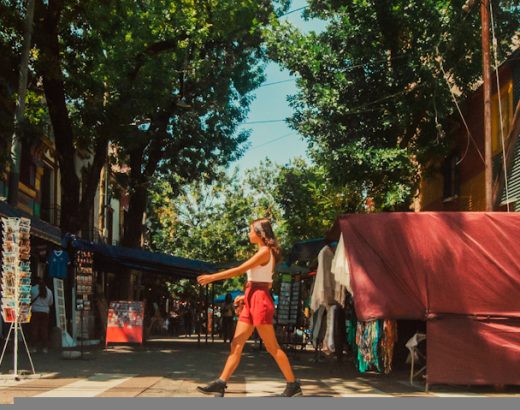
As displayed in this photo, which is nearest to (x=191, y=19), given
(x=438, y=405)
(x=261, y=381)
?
(x=261, y=381)

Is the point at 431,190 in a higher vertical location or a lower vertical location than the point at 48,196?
lower

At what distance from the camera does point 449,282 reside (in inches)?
365

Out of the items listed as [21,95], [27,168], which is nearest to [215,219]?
[27,168]

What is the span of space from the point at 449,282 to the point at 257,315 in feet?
9.21

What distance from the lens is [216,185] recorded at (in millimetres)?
48938

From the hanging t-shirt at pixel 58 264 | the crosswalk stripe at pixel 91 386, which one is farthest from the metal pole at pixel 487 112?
the hanging t-shirt at pixel 58 264

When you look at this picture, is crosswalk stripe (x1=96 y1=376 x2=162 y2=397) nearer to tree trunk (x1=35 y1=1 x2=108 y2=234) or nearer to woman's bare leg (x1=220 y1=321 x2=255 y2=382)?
woman's bare leg (x1=220 y1=321 x2=255 y2=382)

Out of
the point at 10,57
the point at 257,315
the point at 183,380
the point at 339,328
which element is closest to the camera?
the point at 257,315

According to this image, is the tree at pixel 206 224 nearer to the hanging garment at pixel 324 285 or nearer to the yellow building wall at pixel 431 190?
the yellow building wall at pixel 431 190

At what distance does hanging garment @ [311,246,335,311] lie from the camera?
12922 mm

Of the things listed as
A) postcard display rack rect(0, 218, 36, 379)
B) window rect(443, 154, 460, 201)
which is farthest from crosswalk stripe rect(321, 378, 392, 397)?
window rect(443, 154, 460, 201)

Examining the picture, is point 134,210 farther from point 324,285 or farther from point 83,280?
point 324,285

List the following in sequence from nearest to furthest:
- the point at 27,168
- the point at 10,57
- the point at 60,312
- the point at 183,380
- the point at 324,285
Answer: the point at 183,380
the point at 324,285
the point at 60,312
the point at 10,57
the point at 27,168

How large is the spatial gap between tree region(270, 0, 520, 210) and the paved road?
7.23 m
